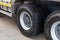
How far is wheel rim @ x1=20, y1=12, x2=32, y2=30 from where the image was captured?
3.12 metres

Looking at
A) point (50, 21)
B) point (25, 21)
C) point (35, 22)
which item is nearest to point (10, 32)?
point (25, 21)

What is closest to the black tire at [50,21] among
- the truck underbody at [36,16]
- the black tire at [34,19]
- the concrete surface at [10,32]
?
the truck underbody at [36,16]

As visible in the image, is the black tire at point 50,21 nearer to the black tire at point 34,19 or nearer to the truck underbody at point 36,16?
the truck underbody at point 36,16

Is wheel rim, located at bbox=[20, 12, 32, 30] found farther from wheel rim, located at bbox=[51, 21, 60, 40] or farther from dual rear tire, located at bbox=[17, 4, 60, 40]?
wheel rim, located at bbox=[51, 21, 60, 40]

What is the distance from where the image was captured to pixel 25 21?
324 cm

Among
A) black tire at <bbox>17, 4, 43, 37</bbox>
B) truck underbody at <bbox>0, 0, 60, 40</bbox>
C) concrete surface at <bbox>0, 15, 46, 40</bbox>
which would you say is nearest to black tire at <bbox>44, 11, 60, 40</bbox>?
truck underbody at <bbox>0, 0, 60, 40</bbox>

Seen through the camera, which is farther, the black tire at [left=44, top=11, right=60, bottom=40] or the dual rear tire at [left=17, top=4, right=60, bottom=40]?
the dual rear tire at [left=17, top=4, right=60, bottom=40]

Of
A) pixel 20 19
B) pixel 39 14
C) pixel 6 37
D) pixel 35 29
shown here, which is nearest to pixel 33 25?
pixel 35 29

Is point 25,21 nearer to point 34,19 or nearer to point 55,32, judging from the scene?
point 34,19

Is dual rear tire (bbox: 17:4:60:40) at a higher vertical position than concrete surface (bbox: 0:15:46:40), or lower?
higher

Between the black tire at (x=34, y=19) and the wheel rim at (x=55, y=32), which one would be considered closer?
the wheel rim at (x=55, y=32)

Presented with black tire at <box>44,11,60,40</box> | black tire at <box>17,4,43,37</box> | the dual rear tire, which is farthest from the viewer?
black tire at <box>17,4,43,37</box>

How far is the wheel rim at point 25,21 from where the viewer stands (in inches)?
123

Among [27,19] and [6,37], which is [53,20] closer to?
[27,19]
